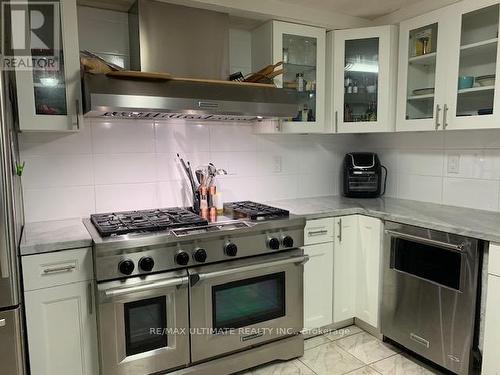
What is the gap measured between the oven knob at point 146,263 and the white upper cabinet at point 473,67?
6.33 feet

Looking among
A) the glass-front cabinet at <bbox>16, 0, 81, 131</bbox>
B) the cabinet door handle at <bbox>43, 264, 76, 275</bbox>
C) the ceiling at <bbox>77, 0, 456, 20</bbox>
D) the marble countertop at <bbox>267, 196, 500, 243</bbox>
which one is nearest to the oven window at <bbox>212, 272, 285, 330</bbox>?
the marble countertop at <bbox>267, 196, 500, 243</bbox>

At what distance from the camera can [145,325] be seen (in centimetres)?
188

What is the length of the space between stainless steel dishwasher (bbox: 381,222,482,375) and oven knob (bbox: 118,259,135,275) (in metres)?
1.54

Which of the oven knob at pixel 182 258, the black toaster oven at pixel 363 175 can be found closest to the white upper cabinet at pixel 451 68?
the black toaster oven at pixel 363 175

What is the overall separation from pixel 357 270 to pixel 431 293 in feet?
1.83

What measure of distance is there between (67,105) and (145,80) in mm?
435

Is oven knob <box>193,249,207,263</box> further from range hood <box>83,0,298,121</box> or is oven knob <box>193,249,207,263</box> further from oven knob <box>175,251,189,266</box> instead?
range hood <box>83,0,298,121</box>

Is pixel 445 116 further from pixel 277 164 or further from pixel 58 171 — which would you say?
pixel 58 171

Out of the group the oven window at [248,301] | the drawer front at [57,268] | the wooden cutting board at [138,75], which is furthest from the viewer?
the oven window at [248,301]

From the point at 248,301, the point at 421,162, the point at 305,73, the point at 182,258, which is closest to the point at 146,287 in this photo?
the point at 182,258

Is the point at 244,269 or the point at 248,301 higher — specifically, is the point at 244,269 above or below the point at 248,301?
above

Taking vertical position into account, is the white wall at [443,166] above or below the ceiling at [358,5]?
below

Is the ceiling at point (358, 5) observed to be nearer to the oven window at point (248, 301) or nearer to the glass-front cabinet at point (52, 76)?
the glass-front cabinet at point (52, 76)

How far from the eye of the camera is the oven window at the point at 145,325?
1.84 meters
